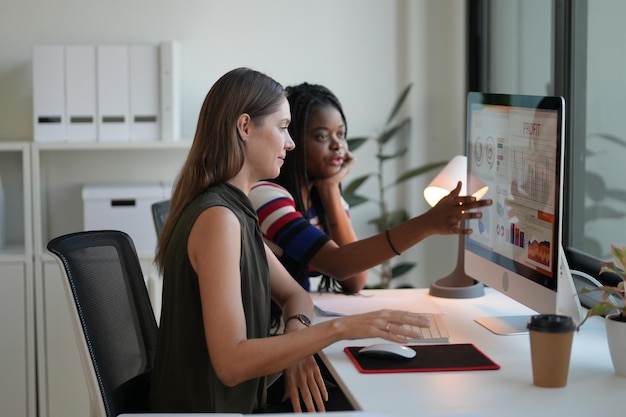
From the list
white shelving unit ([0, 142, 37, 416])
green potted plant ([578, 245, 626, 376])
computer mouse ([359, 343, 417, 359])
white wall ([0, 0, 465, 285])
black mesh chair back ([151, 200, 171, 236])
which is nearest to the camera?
green potted plant ([578, 245, 626, 376])

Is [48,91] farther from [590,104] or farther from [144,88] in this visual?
[590,104]

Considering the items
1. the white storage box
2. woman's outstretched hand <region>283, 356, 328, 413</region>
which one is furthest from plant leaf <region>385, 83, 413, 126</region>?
woman's outstretched hand <region>283, 356, 328, 413</region>

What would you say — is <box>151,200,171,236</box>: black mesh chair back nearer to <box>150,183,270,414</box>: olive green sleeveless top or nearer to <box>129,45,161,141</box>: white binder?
<box>129,45,161,141</box>: white binder

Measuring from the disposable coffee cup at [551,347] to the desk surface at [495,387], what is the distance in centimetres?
2

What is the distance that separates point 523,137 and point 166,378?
0.92 m

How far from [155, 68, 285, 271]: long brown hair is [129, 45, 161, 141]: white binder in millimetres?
1641

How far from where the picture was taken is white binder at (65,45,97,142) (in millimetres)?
3398

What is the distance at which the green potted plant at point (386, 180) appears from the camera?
365 centimetres

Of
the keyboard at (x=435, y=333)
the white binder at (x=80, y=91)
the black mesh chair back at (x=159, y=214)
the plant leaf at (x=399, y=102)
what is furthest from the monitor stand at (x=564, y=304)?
the white binder at (x=80, y=91)

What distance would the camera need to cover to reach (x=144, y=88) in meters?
3.43

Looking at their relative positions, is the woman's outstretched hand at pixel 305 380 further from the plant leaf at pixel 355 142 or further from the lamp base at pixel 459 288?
the plant leaf at pixel 355 142

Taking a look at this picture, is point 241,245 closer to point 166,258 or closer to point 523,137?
point 166,258

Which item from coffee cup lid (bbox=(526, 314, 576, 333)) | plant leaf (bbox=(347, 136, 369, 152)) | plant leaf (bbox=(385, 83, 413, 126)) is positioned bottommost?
coffee cup lid (bbox=(526, 314, 576, 333))

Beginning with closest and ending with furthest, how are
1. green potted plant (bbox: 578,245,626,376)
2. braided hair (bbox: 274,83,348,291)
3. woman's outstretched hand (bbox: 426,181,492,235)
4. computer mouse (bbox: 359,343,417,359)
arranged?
green potted plant (bbox: 578,245,626,376), computer mouse (bbox: 359,343,417,359), woman's outstretched hand (bbox: 426,181,492,235), braided hair (bbox: 274,83,348,291)
